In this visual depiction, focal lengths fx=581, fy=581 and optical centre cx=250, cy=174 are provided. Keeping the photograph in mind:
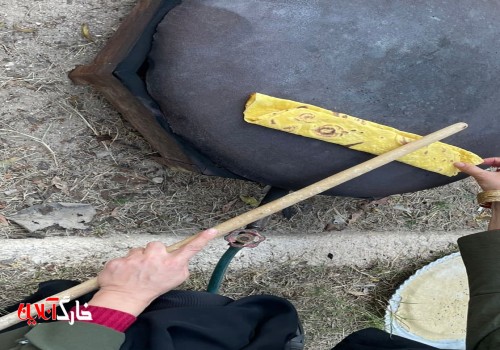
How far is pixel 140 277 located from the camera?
1111 mm

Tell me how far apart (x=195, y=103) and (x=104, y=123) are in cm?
67

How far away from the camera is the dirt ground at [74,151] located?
1.78 meters

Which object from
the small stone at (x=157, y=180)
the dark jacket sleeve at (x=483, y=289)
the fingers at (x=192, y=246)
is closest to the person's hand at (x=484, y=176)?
the dark jacket sleeve at (x=483, y=289)

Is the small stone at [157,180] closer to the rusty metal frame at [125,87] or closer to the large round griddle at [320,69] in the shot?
the rusty metal frame at [125,87]

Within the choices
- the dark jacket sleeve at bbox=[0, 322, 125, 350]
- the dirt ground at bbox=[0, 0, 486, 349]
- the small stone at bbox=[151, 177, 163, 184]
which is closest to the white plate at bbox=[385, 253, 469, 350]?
the dirt ground at bbox=[0, 0, 486, 349]

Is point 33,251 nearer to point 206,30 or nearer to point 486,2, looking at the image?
point 206,30

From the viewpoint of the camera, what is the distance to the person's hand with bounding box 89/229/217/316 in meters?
→ 1.09

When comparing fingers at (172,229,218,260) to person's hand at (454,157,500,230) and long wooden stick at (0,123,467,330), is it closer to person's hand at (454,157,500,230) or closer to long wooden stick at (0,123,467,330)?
long wooden stick at (0,123,467,330)

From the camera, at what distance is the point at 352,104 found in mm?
1284

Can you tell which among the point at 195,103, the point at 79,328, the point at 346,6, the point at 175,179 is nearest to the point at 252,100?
the point at 195,103

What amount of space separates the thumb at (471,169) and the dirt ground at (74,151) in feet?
2.54

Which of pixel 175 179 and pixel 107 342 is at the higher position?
pixel 107 342

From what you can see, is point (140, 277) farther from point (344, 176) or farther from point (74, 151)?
point (74, 151)

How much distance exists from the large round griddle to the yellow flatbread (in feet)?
0.07
